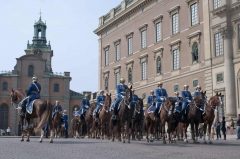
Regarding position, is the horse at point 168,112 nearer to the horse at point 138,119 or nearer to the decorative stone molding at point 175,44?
the horse at point 138,119

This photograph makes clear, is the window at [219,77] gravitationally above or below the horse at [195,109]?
above

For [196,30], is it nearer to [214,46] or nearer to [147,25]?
[214,46]

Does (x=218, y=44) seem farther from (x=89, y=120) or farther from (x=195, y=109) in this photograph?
(x=195, y=109)

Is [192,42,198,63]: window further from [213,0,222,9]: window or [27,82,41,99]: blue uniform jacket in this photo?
[27,82,41,99]: blue uniform jacket

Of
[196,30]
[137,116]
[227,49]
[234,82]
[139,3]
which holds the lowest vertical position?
[137,116]

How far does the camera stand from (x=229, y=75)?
36.5 m

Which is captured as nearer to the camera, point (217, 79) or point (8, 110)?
point (217, 79)

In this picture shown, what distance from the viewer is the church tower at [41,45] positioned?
308 ft

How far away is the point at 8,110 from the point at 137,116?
6171cm

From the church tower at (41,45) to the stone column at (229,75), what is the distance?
6102cm

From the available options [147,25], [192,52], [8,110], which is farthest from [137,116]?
[8,110]

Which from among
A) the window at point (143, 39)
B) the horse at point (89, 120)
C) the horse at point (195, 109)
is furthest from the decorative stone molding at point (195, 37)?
the horse at point (195, 109)

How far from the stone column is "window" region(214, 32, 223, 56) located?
0.95 metres

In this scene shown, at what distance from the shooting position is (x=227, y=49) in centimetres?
3700
